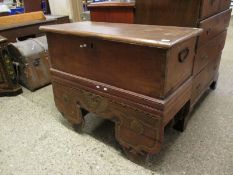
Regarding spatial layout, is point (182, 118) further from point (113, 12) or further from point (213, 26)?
point (113, 12)

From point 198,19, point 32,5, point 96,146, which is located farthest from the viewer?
point 32,5

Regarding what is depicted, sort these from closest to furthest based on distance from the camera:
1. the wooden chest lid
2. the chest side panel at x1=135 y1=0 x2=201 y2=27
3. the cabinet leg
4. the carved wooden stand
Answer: the wooden chest lid
the carved wooden stand
the chest side panel at x1=135 y1=0 x2=201 y2=27
the cabinet leg

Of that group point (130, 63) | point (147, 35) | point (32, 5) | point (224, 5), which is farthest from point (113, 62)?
point (32, 5)

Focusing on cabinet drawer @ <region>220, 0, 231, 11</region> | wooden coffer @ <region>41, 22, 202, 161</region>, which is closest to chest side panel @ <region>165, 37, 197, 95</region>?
wooden coffer @ <region>41, 22, 202, 161</region>

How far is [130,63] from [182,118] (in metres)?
0.64

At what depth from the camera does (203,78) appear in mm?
1499

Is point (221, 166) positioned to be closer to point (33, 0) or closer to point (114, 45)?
point (114, 45)

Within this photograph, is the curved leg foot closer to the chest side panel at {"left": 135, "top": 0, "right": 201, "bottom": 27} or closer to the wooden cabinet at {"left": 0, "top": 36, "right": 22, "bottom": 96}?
the chest side panel at {"left": 135, "top": 0, "right": 201, "bottom": 27}

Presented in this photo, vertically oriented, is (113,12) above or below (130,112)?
above

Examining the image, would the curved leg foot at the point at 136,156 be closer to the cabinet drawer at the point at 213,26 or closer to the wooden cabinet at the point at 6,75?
the cabinet drawer at the point at 213,26

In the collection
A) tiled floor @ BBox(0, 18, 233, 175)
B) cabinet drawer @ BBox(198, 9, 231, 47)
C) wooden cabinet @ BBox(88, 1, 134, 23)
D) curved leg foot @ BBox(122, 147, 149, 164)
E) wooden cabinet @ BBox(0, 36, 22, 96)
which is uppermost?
wooden cabinet @ BBox(88, 1, 134, 23)

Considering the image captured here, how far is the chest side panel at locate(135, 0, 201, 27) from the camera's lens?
1.11 m

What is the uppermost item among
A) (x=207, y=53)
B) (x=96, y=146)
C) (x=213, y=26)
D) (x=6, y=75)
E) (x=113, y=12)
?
(x=113, y=12)

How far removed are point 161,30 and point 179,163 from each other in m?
0.73
